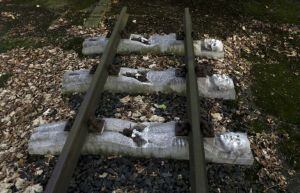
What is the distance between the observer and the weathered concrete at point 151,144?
4711 mm

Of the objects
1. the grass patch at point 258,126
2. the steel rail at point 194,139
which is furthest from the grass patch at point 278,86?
the steel rail at point 194,139

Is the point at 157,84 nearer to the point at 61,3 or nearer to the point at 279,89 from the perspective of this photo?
the point at 279,89

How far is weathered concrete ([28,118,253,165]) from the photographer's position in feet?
15.5

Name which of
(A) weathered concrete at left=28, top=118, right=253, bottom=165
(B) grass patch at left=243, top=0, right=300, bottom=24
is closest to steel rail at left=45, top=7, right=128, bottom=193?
(A) weathered concrete at left=28, top=118, right=253, bottom=165

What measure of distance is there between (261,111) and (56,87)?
11.0ft

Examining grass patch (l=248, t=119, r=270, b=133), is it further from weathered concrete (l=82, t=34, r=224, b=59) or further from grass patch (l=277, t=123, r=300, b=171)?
weathered concrete (l=82, t=34, r=224, b=59)

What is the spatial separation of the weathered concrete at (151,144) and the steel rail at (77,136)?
0.22m

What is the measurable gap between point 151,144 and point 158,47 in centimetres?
285

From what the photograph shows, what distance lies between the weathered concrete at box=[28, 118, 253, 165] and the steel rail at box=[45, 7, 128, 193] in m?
0.22

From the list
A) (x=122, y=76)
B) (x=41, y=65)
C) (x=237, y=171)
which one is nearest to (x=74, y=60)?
(x=41, y=65)

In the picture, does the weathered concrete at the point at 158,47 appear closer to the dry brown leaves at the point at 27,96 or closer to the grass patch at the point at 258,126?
the dry brown leaves at the point at 27,96

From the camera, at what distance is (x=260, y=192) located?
443cm

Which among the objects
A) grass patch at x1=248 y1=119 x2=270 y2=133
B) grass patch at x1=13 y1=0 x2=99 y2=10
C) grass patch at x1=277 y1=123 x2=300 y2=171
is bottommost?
grass patch at x1=277 y1=123 x2=300 y2=171

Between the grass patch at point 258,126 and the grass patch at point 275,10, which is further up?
the grass patch at point 275,10
